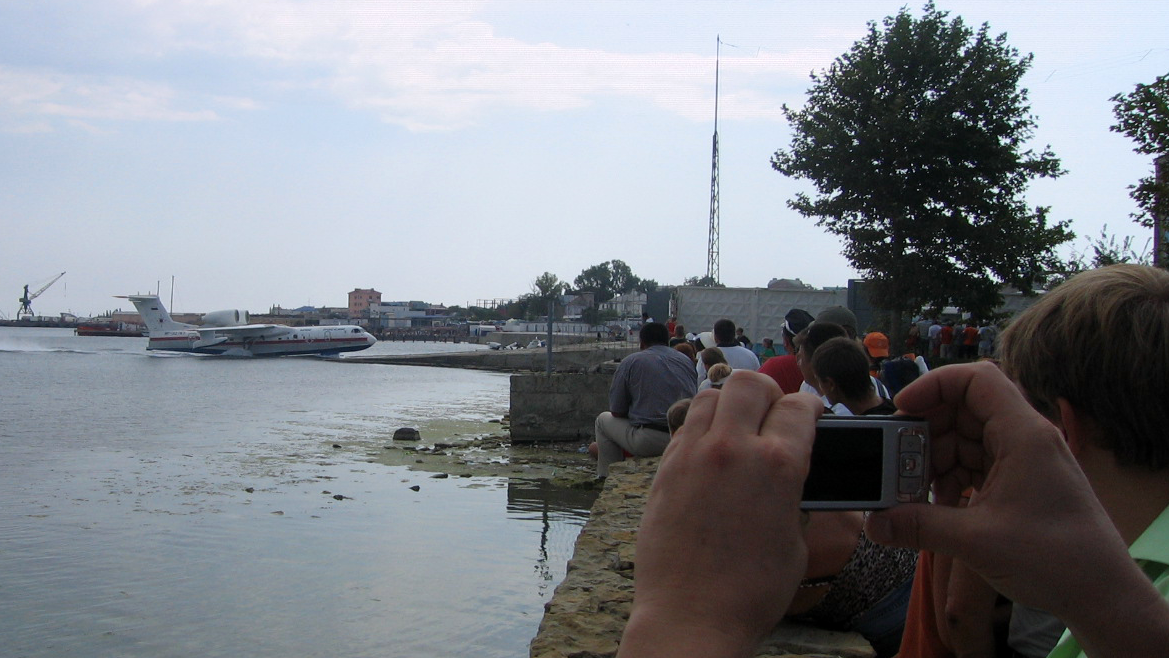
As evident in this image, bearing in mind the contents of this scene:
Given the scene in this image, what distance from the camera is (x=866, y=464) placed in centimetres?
89

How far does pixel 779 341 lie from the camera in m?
26.1

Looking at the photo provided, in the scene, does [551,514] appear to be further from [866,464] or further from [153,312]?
[153,312]

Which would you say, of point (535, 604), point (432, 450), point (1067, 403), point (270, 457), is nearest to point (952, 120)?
point (432, 450)

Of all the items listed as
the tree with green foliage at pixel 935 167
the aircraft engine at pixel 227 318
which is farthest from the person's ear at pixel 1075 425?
the aircraft engine at pixel 227 318

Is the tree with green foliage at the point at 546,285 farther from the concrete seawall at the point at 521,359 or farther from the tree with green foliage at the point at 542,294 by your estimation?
the concrete seawall at the point at 521,359

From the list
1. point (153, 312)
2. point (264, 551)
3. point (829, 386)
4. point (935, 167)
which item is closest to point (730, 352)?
point (264, 551)

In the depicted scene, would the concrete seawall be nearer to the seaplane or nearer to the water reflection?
the seaplane

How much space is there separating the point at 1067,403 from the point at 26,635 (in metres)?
6.43

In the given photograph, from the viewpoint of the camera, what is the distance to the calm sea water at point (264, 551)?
18.4ft

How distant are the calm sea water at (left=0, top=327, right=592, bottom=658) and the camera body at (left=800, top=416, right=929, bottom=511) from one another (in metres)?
4.53

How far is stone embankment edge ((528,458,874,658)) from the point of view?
10.1ft

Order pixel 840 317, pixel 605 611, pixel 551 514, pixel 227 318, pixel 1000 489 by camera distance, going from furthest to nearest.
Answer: pixel 227 318
pixel 551 514
pixel 840 317
pixel 605 611
pixel 1000 489

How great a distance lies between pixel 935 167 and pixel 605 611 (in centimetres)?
2050

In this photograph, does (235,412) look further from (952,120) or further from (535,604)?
(535,604)
